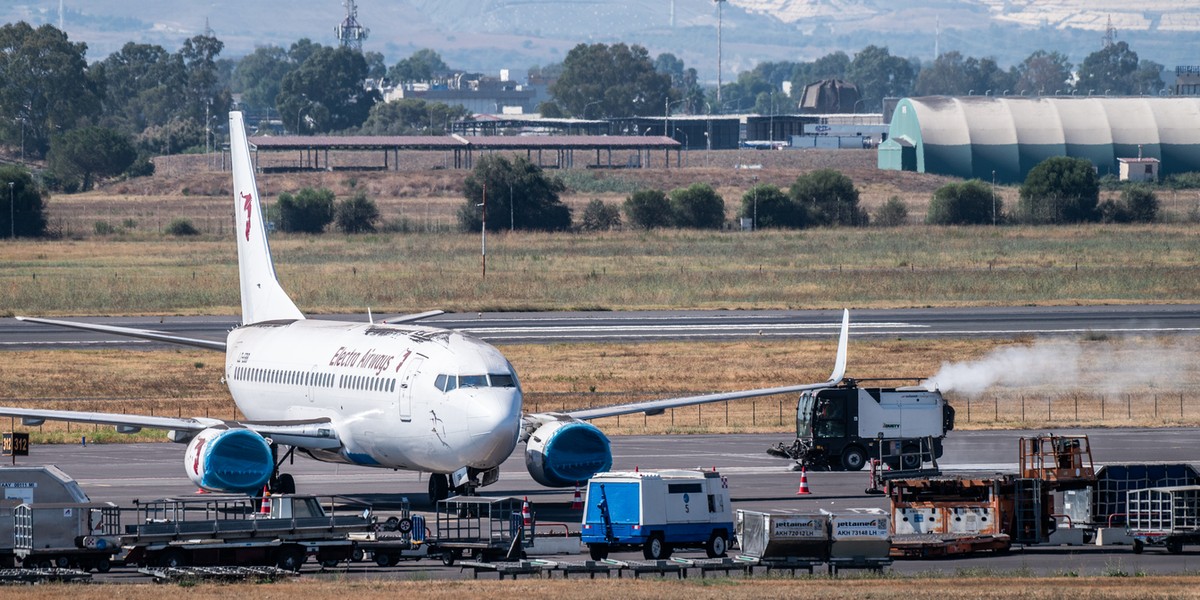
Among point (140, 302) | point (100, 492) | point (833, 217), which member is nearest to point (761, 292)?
point (140, 302)

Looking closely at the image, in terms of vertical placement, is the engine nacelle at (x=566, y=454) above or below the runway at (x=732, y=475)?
above

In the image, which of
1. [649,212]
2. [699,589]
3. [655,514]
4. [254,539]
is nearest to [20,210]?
[649,212]

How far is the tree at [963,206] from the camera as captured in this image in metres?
170

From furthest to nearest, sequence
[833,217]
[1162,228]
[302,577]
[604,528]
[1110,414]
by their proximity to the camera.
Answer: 1. [833,217]
2. [1162,228]
3. [1110,414]
4. [604,528]
5. [302,577]

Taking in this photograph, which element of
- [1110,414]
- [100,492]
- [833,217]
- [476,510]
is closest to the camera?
[476,510]

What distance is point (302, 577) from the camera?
3534 centimetres

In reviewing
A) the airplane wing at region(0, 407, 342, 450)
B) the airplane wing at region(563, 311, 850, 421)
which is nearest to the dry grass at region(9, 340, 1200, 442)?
the airplane wing at region(563, 311, 850, 421)

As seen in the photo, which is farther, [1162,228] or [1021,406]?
[1162,228]

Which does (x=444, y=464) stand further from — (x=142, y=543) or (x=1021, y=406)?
(x=1021, y=406)

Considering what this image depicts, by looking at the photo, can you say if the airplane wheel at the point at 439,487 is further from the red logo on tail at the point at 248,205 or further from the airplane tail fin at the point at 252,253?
the red logo on tail at the point at 248,205

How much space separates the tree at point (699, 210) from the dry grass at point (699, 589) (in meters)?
135

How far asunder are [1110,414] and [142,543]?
46.7m

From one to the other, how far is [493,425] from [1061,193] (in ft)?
466

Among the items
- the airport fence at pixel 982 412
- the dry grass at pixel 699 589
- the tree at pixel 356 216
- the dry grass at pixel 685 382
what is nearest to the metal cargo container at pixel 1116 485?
the dry grass at pixel 699 589
